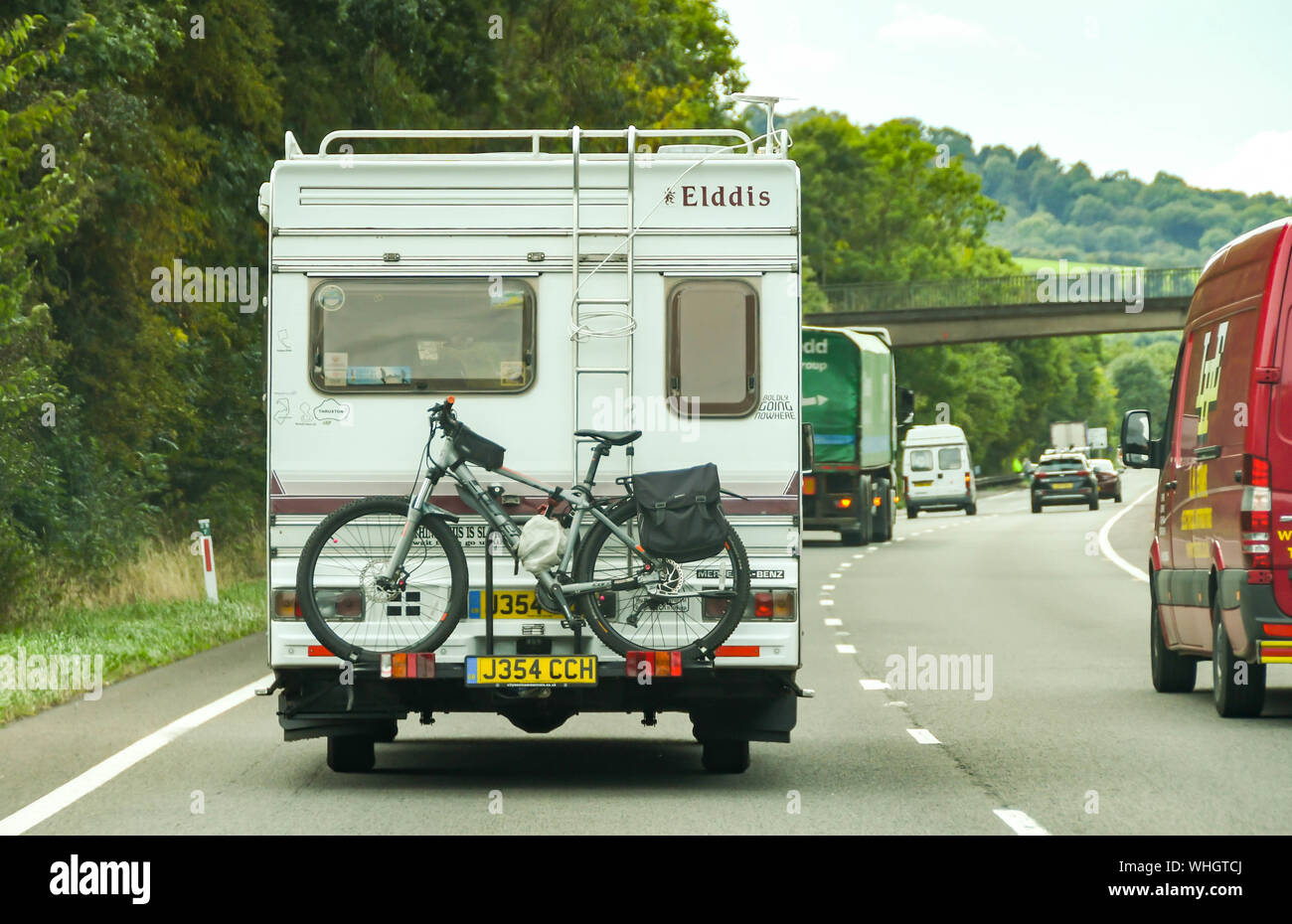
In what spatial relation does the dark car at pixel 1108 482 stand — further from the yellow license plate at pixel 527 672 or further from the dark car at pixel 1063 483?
the yellow license plate at pixel 527 672

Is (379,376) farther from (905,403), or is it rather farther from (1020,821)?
(905,403)

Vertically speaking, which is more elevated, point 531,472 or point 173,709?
point 531,472

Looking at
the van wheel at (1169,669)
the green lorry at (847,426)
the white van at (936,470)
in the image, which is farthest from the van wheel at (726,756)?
the white van at (936,470)

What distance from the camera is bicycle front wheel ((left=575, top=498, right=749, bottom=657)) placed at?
31.6 ft

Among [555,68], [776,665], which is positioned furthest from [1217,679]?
[555,68]

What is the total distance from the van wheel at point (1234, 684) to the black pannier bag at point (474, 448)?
527 centimetres

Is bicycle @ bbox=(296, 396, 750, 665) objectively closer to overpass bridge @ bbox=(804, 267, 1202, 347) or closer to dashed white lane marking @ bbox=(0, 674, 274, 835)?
dashed white lane marking @ bbox=(0, 674, 274, 835)

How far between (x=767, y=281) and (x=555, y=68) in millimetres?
24287

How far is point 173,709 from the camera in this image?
13.2 m

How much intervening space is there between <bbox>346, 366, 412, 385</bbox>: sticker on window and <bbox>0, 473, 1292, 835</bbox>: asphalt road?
74.3 inches

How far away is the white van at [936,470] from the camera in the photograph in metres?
60.2

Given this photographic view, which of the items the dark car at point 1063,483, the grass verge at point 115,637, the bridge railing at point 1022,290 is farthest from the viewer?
the bridge railing at point 1022,290

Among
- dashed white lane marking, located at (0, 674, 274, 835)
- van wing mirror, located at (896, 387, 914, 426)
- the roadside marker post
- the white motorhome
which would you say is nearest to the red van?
the white motorhome
